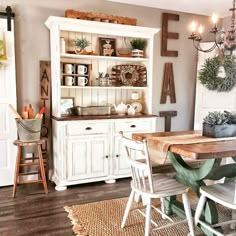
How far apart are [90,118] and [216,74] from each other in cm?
215

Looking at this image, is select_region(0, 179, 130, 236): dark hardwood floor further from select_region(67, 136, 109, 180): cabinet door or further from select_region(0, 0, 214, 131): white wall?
select_region(0, 0, 214, 131): white wall

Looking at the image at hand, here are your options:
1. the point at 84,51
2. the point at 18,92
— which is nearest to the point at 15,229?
the point at 18,92

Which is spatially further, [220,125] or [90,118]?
[90,118]

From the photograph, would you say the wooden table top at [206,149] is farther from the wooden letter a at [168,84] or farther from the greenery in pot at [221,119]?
the wooden letter a at [168,84]

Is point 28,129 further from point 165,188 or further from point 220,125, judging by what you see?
point 220,125

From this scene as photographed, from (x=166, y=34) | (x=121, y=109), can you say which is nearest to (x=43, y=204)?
(x=121, y=109)

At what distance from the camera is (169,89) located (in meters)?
4.41

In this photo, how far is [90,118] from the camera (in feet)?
11.1

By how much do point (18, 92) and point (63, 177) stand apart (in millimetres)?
1236

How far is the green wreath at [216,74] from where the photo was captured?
160 inches

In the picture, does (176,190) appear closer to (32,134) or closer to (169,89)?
(32,134)

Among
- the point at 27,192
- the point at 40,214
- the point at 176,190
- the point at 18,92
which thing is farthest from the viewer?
the point at 18,92

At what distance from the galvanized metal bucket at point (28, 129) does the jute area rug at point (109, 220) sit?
3.04 ft

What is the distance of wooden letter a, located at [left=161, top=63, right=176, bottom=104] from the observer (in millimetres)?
4359
